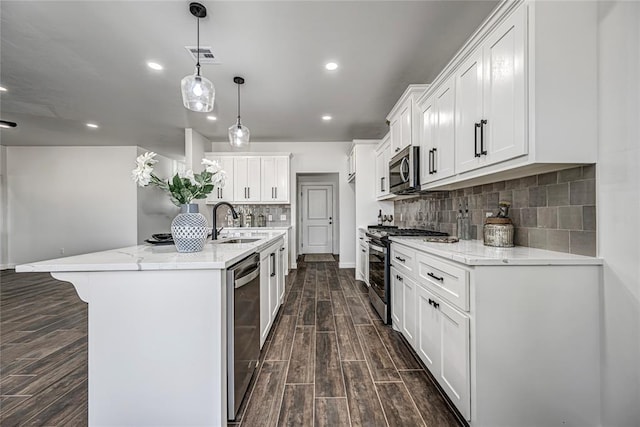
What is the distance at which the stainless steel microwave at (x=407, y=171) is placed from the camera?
110 inches

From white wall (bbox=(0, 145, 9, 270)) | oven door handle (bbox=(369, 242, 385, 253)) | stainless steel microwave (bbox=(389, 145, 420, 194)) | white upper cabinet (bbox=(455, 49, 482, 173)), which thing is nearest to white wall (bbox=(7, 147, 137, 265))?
white wall (bbox=(0, 145, 9, 270))

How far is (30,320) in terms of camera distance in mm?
2996

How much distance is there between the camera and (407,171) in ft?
9.56

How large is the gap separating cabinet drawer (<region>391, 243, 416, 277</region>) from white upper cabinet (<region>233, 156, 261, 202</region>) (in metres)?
3.63

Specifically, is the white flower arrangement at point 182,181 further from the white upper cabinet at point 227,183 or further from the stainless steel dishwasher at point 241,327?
the white upper cabinet at point 227,183

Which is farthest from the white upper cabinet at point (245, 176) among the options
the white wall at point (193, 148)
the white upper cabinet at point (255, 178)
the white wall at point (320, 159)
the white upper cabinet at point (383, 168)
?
the white upper cabinet at point (383, 168)

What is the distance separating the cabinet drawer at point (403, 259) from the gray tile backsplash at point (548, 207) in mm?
641

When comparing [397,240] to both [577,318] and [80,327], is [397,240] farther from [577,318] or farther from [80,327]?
[80,327]

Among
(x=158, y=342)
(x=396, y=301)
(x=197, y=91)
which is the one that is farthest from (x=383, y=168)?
(x=158, y=342)

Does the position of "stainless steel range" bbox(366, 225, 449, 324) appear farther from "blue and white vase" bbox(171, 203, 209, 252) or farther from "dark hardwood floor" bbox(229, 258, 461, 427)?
"blue and white vase" bbox(171, 203, 209, 252)

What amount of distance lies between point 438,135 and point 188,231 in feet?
6.82

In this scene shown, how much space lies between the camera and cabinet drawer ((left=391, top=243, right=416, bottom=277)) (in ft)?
7.06

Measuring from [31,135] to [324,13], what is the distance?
675cm

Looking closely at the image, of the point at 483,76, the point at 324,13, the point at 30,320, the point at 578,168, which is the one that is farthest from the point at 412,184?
the point at 30,320
